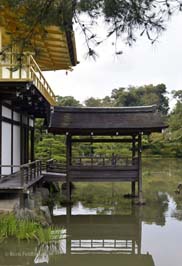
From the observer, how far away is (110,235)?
10.5m

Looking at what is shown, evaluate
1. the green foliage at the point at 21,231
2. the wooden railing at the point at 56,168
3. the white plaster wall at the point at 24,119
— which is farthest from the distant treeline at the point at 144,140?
the green foliage at the point at 21,231

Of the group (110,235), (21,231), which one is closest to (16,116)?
(110,235)

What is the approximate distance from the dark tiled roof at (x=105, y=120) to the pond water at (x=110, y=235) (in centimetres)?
250

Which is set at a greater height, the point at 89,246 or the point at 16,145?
the point at 16,145

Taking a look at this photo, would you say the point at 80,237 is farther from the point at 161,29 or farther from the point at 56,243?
the point at 161,29

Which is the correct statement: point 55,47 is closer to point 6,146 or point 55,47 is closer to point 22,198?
point 6,146

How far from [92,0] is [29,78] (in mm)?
5512

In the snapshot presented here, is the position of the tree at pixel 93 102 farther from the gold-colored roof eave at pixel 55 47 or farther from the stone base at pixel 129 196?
the stone base at pixel 129 196

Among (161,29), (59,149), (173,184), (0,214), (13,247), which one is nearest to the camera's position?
(161,29)

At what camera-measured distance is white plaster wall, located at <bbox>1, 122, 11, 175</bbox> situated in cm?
1270

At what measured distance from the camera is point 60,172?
50.1 ft

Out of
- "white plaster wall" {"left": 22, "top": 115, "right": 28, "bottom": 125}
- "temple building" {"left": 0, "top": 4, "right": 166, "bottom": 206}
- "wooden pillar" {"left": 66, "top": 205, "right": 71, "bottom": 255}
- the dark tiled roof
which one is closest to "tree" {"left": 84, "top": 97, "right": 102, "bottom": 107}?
"white plaster wall" {"left": 22, "top": 115, "right": 28, "bottom": 125}

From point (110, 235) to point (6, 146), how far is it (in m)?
4.54

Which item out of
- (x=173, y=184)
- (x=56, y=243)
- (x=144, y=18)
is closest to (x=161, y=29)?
(x=144, y=18)
